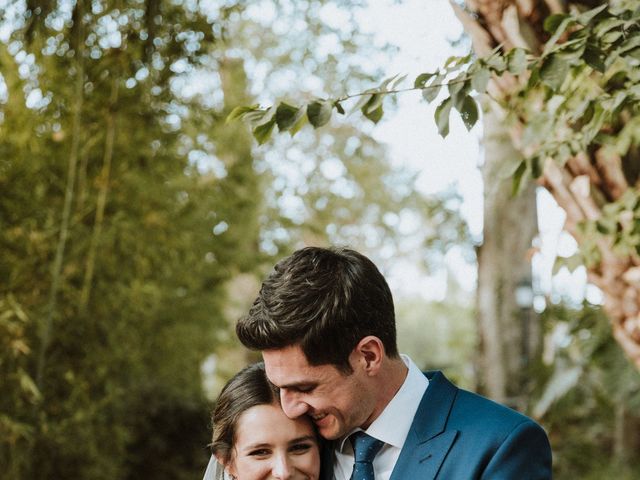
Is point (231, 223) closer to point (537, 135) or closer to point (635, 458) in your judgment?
point (635, 458)

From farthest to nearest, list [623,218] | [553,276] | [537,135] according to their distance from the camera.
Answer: [553,276], [623,218], [537,135]

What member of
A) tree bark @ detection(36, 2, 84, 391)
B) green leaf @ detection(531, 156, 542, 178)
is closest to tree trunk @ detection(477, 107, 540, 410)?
tree bark @ detection(36, 2, 84, 391)

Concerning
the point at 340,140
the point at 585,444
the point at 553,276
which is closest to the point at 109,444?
the point at 553,276

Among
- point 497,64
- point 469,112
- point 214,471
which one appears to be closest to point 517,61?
point 497,64

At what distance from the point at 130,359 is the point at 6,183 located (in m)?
1.80

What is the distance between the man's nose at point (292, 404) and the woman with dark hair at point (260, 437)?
0.24 feet

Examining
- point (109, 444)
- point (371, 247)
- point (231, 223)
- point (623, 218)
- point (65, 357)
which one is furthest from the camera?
point (371, 247)

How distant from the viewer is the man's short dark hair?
90.0 inches

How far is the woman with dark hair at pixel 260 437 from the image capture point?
2.42 metres

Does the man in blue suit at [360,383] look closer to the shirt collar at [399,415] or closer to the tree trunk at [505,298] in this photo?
the shirt collar at [399,415]

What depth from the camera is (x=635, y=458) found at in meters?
11.5

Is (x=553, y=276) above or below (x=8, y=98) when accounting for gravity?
below

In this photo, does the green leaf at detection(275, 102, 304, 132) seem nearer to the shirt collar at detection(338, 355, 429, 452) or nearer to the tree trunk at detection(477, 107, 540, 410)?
the shirt collar at detection(338, 355, 429, 452)

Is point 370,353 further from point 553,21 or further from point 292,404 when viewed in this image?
point 553,21
